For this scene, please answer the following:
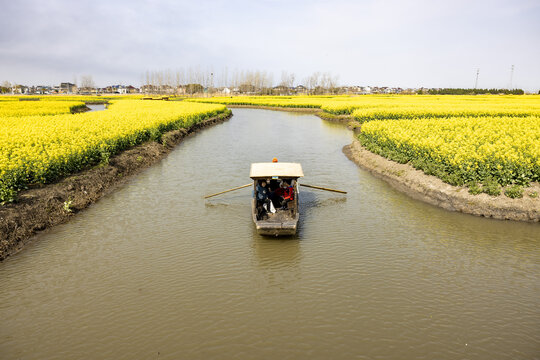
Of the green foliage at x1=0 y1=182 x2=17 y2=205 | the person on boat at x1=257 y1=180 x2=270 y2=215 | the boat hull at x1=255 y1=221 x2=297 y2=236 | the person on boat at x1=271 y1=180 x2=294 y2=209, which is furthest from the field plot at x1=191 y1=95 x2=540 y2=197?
the green foliage at x1=0 y1=182 x2=17 y2=205

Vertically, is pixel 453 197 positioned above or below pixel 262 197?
below

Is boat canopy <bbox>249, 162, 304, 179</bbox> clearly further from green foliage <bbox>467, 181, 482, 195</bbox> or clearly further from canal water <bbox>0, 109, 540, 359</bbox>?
green foliage <bbox>467, 181, 482, 195</bbox>

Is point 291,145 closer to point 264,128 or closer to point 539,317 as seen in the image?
point 264,128

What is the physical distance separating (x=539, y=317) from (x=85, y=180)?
62.3 feet

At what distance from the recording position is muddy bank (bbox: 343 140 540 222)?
14836mm

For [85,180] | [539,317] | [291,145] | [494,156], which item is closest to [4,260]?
[85,180]

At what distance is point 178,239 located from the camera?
13.0 meters

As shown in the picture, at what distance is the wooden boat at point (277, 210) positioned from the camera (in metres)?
12.2

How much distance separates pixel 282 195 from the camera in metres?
14.5

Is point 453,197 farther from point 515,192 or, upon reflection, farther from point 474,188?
point 515,192

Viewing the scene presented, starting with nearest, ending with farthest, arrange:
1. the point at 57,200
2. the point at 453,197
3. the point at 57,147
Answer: the point at 57,200 < the point at 453,197 < the point at 57,147

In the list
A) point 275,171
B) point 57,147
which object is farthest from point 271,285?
point 57,147

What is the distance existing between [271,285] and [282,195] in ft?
16.7

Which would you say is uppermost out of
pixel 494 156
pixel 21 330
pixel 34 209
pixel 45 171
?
pixel 494 156
